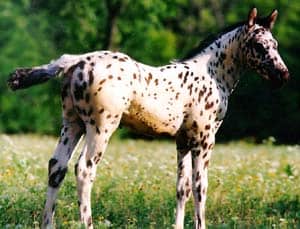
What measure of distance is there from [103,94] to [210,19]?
4496 centimetres

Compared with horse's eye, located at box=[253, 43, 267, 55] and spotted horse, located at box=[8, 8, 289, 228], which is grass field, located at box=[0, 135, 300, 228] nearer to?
spotted horse, located at box=[8, 8, 289, 228]

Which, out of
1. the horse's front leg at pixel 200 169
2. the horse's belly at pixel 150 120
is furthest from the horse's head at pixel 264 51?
the horse's belly at pixel 150 120

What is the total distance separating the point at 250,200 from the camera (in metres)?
11.6

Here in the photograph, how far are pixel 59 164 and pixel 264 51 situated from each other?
2.75 m

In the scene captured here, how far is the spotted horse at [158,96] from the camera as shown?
8.93m

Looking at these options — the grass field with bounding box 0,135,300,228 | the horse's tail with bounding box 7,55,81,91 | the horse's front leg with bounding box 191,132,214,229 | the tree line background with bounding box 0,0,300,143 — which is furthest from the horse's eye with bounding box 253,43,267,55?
the tree line background with bounding box 0,0,300,143

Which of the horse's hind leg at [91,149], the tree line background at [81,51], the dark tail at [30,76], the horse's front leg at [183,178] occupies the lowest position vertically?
the tree line background at [81,51]

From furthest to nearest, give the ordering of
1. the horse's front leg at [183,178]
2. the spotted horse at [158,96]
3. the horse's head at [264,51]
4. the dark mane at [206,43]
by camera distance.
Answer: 1. the dark mane at [206,43]
2. the horse's front leg at [183,178]
3. the horse's head at [264,51]
4. the spotted horse at [158,96]

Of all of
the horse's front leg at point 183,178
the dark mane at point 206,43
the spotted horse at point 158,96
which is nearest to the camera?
the spotted horse at point 158,96

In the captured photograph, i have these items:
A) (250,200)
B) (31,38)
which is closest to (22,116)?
(31,38)

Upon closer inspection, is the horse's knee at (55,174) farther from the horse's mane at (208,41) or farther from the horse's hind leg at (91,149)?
the horse's mane at (208,41)

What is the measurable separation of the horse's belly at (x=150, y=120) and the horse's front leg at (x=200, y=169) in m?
0.37

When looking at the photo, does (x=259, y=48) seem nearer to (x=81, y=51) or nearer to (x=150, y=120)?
(x=150, y=120)

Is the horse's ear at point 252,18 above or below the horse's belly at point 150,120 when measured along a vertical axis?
above
